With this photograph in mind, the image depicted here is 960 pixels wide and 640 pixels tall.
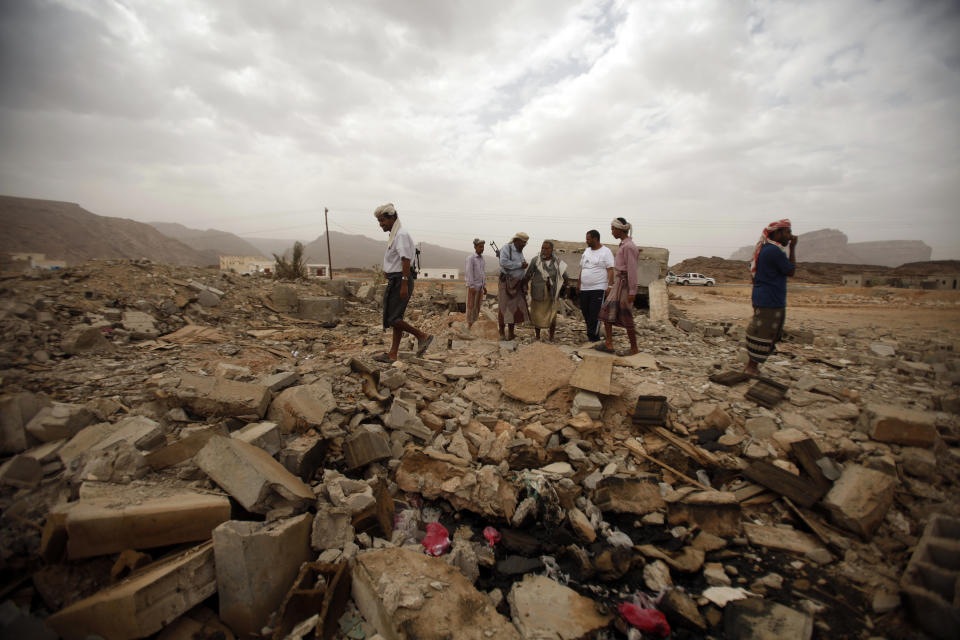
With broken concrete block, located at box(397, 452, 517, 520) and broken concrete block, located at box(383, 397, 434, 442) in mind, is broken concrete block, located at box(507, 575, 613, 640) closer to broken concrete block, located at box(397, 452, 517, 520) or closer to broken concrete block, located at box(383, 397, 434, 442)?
broken concrete block, located at box(397, 452, 517, 520)

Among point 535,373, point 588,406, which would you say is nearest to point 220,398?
point 535,373

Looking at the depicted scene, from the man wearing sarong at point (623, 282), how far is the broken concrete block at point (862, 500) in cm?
242

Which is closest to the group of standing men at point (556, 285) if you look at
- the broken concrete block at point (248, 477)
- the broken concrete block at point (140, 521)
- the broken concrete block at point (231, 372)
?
the broken concrete block at point (231, 372)

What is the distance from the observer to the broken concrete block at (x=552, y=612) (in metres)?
1.70

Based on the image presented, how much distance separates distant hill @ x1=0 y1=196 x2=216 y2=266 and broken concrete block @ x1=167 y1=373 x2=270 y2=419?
137ft

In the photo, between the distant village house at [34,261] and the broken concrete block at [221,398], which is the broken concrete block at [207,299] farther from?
the broken concrete block at [221,398]

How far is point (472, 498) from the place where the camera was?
2.53m

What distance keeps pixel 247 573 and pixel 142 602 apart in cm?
36

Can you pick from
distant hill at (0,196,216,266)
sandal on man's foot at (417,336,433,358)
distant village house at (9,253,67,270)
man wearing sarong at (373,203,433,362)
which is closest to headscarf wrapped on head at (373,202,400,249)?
man wearing sarong at (373,203,433,362)

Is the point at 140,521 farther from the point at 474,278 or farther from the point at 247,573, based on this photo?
the point at 474,278

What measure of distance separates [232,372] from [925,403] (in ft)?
20.3

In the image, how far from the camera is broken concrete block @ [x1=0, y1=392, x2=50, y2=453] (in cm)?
221

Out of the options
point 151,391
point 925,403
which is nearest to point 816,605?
point 925,403

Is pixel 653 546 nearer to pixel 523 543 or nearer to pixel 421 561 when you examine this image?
pixel 523 543
